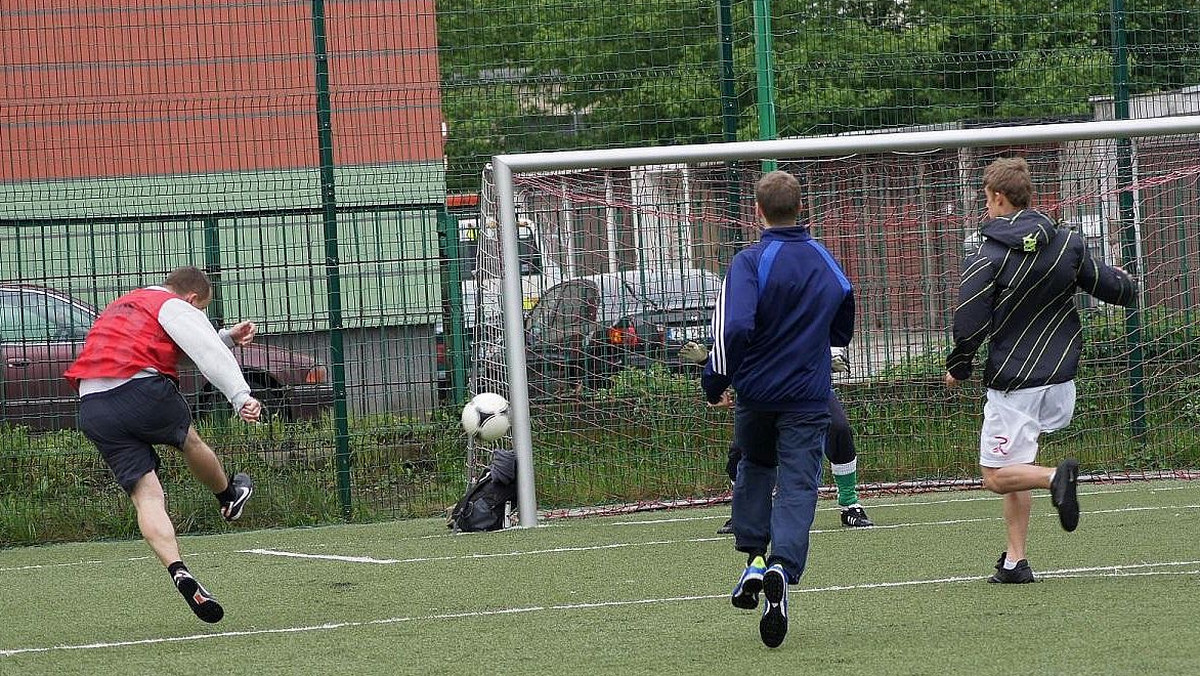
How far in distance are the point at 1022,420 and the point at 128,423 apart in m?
3.72

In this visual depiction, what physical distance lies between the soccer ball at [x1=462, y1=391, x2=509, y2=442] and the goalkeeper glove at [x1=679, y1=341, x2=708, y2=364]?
119 cm

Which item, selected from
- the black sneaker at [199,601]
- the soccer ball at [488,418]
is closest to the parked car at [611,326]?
the soccer ball at [488,418]

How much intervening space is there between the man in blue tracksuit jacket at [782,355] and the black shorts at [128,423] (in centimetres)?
250

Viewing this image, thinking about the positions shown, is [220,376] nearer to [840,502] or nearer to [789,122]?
[840,502]

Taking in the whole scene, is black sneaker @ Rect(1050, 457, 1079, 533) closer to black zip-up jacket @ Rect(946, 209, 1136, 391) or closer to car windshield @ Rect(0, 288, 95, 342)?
black zip-up jacket @ Rect(946, 209, 1136, 391)

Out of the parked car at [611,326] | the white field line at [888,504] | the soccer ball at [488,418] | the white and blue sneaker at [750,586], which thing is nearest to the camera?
the white and blue sneaker at [750,586]

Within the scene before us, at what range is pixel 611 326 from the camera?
1052 cm

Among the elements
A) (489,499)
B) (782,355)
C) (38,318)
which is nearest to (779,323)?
(782,355)

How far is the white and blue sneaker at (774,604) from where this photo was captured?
537cm

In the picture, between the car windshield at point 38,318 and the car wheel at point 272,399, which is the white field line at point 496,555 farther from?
the car windshield at point 38,318

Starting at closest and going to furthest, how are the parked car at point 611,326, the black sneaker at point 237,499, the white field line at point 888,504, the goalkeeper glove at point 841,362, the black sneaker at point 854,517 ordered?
the black sneaker at point 237,499
the black sneaker at point 854,517
the goalkeeper glove at point 841,362
the white field line at point 888,504
the parked car at point 611,326

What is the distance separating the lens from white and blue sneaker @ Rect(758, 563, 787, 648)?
5371 mm

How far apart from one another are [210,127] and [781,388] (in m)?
6.52

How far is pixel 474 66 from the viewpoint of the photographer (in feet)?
36.6
